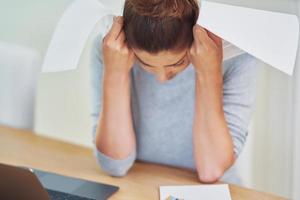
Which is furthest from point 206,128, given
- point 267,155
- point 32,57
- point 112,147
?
point 32,57

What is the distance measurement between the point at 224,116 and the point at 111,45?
1.01 feet

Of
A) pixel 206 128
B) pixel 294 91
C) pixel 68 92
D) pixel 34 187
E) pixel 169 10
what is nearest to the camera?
pixel 34 187

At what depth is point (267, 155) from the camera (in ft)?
5.30

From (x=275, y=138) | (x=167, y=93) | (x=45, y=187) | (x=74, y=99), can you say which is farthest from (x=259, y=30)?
(x=74, y=99)

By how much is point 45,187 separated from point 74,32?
1.18 feet

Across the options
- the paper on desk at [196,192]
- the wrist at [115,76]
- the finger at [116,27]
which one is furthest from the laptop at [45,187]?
the finger at [116,27]

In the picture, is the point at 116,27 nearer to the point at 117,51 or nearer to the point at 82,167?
the point at 117,51

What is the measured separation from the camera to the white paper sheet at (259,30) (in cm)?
117

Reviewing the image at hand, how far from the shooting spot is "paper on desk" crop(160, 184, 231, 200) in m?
1.27

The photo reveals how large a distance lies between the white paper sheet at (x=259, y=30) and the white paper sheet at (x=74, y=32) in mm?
257

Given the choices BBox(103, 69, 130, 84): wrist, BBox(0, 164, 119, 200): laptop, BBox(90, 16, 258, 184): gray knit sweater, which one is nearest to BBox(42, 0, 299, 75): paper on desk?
BBox(90, 16, 258, 184): gray knit sweater

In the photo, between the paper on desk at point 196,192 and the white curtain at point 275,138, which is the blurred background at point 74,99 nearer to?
the white curtain at point 275,138

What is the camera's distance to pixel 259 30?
1.18m

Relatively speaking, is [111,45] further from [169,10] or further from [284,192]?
[284,192]
